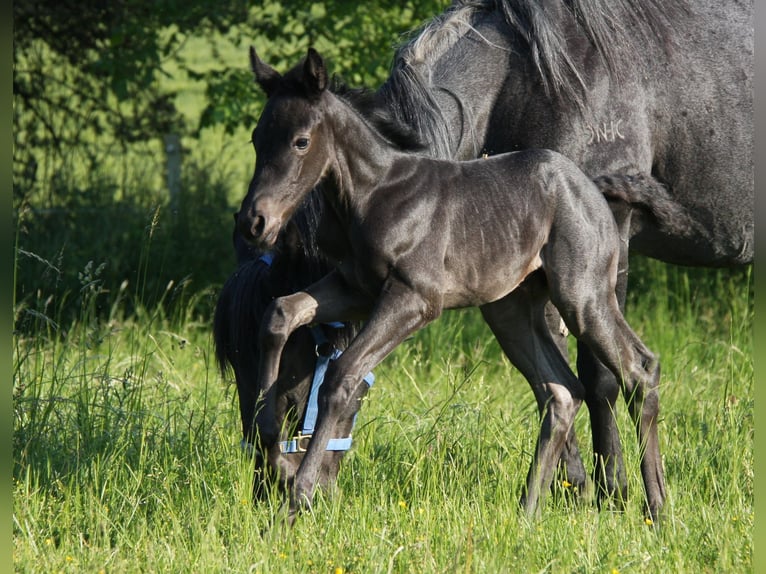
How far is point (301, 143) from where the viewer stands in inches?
134

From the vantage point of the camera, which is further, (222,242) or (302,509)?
(222,242)

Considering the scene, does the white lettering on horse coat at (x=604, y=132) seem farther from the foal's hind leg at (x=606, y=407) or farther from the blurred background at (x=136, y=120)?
the blurred background at (x=136, y=120)

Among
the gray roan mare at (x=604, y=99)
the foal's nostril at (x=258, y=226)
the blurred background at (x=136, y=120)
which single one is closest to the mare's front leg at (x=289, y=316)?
the foal's nostril at (x=258, y=226)

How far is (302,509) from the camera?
354 cm

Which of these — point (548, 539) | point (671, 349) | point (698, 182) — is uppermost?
point (698, 182)

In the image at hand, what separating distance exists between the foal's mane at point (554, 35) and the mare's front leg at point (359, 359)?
128 centimetres

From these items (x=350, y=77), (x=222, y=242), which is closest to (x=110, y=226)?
(x=222, y=242)

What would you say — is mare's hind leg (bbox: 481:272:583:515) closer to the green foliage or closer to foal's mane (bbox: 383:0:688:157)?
foal's mane (bbox: 383:0:688:157)

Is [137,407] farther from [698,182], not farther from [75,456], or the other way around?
[698,182]

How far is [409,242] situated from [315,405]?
0.76m

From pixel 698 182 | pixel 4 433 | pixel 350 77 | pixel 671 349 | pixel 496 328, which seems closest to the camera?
pixel 4 433

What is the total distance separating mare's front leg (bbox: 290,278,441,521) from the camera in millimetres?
3451

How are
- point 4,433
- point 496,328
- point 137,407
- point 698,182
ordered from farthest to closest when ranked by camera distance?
1. point 698,182
2. point 137,407
3. point 496,328
4. point 4,433

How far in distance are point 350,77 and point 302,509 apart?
518cm
